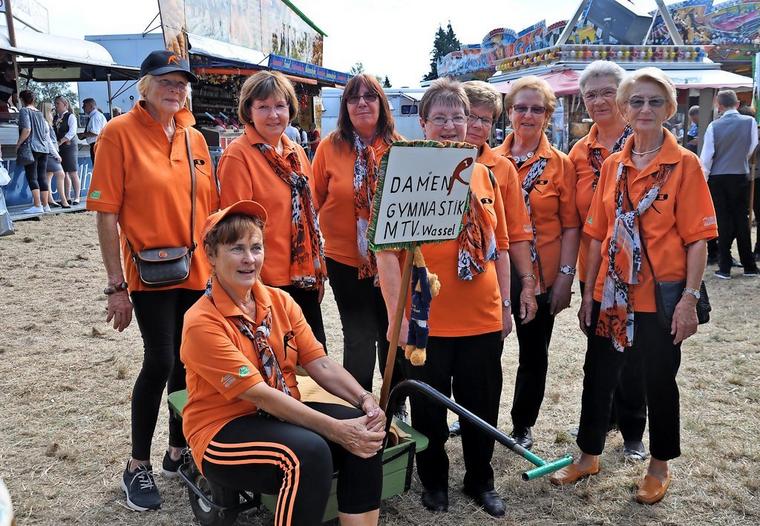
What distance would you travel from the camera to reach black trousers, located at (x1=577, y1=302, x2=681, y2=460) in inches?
117

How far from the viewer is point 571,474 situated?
10.8ft

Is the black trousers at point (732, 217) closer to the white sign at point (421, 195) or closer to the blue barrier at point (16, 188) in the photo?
the white sign at point (421, 195)

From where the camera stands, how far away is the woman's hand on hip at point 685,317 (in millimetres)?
2816

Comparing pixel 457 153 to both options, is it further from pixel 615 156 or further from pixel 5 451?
pixel 5 451

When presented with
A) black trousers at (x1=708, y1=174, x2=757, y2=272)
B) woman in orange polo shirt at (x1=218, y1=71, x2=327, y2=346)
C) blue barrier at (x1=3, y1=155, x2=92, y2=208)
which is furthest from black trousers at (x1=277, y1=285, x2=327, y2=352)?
blue barrier at (x1=3, y1=155, x2=92, y2=208)

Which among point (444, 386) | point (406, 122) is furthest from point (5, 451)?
point (406, 122)

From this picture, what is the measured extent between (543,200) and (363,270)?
3.35 feet

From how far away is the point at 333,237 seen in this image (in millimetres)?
3650

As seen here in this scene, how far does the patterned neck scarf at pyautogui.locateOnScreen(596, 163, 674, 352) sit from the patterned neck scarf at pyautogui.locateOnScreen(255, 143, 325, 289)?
1433mm

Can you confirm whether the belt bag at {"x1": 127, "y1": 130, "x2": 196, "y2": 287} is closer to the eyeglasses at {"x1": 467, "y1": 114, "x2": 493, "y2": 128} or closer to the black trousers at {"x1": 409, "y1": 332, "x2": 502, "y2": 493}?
the black trousers at {"x1": 409, "y1": 332, "x2": 502, "y2": 493}

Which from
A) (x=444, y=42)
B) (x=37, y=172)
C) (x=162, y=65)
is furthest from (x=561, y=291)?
(x=444, y=42)

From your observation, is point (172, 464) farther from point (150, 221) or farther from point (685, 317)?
point (685, 317)

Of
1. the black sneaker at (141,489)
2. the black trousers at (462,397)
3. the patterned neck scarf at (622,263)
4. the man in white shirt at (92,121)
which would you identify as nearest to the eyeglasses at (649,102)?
the patterned neck scarf at (622,263)

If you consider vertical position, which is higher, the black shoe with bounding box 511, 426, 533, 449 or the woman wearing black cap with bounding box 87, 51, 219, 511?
the woman wearing black cap with bounding box 87, 51, 219, 511
